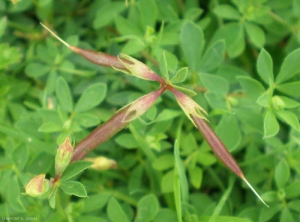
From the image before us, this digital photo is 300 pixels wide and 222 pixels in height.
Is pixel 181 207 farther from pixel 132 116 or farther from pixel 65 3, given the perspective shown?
pixel 65 3

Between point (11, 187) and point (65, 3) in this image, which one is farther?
point (65, 3)

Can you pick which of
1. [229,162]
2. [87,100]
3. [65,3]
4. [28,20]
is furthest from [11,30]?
[229,162]

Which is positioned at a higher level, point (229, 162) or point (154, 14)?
point (154, 14)

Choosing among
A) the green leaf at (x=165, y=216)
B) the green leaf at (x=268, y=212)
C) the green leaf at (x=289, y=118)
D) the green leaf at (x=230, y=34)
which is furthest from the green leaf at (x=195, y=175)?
the green leaf at (x=230, y=34)

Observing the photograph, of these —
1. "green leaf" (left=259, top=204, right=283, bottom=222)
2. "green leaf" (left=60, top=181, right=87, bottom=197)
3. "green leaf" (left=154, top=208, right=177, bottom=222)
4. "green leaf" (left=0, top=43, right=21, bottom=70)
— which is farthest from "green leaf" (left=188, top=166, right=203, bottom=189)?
"green leaf" (left=0, top=43, right=21, bottom=70)

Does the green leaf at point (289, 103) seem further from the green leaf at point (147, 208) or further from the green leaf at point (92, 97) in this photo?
the green leaf at point (92, 97)

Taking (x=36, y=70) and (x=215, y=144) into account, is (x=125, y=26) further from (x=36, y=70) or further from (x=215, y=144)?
(x=215, y=144)

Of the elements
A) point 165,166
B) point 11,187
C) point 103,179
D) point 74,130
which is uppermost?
point 74,130

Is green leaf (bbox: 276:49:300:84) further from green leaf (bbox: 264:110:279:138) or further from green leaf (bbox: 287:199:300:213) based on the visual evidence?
A: green leaf (bbox: 287:199:300:213)
